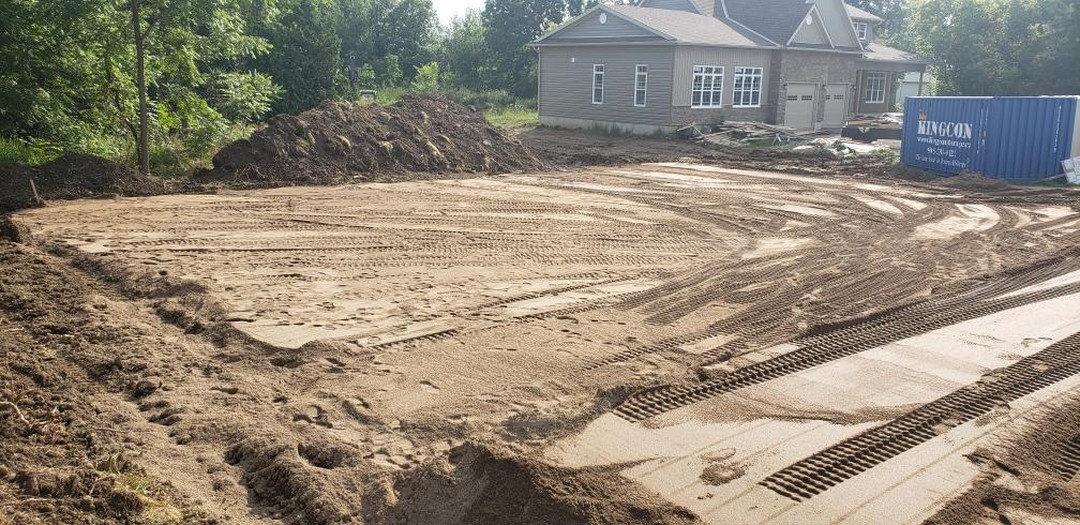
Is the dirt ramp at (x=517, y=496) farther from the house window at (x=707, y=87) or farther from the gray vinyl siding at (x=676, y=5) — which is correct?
the gray vinyl siding at (x=676, y=5)

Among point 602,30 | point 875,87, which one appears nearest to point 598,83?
point 602,30

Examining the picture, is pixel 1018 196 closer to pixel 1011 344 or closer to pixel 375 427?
pixel 1011 344

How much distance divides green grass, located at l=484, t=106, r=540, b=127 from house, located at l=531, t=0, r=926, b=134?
211 cm

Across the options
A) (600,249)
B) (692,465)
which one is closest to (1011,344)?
(692,465)

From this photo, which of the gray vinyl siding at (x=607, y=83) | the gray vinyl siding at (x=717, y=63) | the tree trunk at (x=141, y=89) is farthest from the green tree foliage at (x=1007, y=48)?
the tree trunk at (x=141, y=89)

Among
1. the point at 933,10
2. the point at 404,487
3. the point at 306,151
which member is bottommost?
the point at 404,487

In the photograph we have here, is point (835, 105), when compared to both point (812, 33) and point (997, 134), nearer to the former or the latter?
point (812, 33)

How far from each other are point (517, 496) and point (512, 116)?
3770cm

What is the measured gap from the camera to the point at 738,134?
30.3 m

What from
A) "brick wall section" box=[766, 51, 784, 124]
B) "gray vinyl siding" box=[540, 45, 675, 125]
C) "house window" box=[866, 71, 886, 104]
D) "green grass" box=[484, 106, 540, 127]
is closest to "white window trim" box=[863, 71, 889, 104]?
"house window" box=[866, 71, 886, 104]

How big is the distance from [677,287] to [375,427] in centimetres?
496

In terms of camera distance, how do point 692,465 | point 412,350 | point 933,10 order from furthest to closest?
point 933,10 → point 412,350 → point 692,465

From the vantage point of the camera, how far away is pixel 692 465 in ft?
17.5

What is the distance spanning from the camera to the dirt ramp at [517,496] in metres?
4.50
